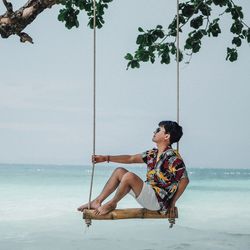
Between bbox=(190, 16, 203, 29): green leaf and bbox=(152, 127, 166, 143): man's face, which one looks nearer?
bbox=(152, 127, 166, 143): man's face

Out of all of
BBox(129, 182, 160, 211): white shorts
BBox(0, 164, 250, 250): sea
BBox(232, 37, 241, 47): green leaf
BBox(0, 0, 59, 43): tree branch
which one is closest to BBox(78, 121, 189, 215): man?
BBox(129, 182, 160, 211): white shorts

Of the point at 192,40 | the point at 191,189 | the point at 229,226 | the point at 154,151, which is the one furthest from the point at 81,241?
the point at 191,189

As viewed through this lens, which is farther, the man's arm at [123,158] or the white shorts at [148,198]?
the man's arm at [123,158]

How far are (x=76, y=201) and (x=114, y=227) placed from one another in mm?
8424

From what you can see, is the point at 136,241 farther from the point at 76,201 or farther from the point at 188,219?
the point at 76,201

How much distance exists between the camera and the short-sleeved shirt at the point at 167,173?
4.85 metres

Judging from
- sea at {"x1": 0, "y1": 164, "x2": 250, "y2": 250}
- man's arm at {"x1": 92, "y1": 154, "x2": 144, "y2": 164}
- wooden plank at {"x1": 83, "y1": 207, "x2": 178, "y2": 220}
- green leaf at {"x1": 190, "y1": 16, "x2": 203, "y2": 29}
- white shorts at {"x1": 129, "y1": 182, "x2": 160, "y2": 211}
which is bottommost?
sea at {"x1": 0, "y1": 164, "x2": 250, "y2": 250}

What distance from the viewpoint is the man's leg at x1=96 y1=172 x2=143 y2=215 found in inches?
183

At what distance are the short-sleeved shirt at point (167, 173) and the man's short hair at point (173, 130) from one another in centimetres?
9

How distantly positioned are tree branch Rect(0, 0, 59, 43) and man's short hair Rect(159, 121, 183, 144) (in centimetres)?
A: 144

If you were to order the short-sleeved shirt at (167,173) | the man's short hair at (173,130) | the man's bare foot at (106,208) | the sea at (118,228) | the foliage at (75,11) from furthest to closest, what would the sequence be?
the sea at (118,228) → the foliage at (75,11) → the man's short hair at (173,130) → the short-sleeved shirt at (167,173) → the man's bare foot at (106,208)

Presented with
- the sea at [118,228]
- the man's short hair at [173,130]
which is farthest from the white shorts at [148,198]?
the sea at [118,228]

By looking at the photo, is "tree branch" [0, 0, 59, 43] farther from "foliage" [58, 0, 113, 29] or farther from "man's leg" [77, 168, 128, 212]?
"man's leg" [77, 168, 128, 212]

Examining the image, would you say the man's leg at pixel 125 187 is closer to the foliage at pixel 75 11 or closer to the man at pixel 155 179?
the man at pixel 155 179
